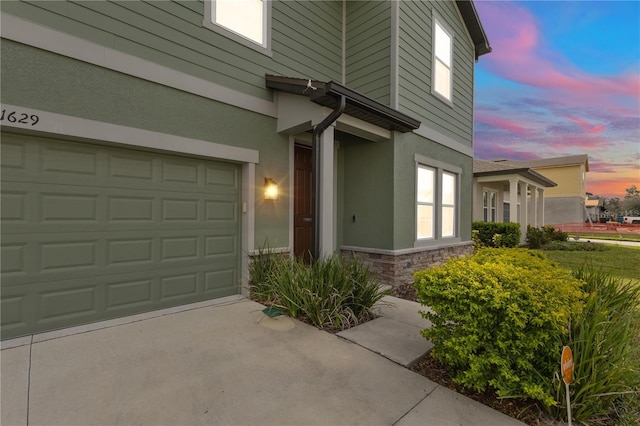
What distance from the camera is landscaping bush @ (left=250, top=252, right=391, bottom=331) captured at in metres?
3.71

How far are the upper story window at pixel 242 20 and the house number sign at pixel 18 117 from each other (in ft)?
8.51

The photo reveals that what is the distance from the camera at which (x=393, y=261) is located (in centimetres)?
568

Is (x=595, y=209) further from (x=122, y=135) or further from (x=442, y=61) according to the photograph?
(x=122, y=135)

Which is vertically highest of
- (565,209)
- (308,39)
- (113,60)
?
(308,39)

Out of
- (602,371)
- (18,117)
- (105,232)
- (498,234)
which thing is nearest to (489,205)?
(498,234)

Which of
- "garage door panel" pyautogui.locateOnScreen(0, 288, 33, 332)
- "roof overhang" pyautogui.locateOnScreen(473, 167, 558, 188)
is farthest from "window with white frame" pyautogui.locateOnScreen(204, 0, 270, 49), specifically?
"roof overhang" pyautogui.locateOnScreen(473, 167, 558, 188)

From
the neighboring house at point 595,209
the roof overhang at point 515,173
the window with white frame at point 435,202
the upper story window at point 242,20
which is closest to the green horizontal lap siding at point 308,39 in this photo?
the upper story window at point 242,20

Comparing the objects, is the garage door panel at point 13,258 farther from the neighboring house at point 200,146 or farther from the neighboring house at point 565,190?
the neighboring house at point 565,190

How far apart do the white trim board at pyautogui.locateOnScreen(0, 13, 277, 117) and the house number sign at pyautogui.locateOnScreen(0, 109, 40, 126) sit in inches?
29.4

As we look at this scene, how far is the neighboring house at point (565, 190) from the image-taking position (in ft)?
78.6

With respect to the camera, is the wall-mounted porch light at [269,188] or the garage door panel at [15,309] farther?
the wall-mounted porch light at [269,188]

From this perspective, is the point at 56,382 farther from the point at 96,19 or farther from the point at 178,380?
the point at 96,19

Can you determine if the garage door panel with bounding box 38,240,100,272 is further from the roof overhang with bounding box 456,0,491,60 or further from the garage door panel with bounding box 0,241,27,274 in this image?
the roof overhang with bounding box 456,0,491,60

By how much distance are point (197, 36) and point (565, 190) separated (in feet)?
100
